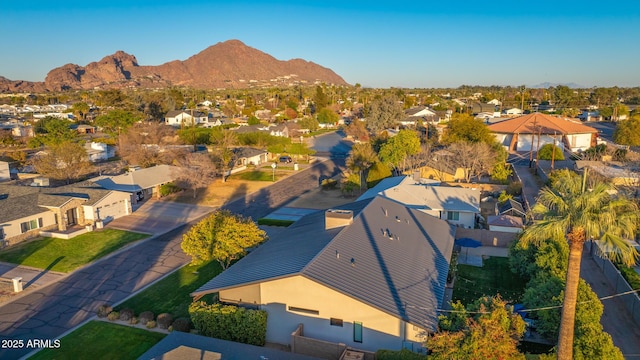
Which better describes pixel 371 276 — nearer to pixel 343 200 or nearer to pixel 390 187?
pixel 390 187

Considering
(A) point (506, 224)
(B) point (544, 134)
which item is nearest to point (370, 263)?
(A) point (506, 224)

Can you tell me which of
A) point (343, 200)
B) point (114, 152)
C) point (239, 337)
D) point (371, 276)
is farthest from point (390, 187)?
point (114, 152)

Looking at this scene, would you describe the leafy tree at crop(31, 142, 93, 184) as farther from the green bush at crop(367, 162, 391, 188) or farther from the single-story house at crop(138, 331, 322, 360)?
the single-story house at crop(138, 331, 322, 360)

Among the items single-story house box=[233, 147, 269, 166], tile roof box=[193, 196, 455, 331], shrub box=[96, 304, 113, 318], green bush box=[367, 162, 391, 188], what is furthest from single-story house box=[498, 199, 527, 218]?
single-story house box=[233, 147, 269, 166]

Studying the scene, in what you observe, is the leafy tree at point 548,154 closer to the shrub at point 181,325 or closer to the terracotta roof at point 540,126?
the terracotta roof at point 540,126

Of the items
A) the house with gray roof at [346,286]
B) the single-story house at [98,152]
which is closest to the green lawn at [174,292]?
the house with gray roof at [346,286]

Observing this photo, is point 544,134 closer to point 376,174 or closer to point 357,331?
point 376,174
